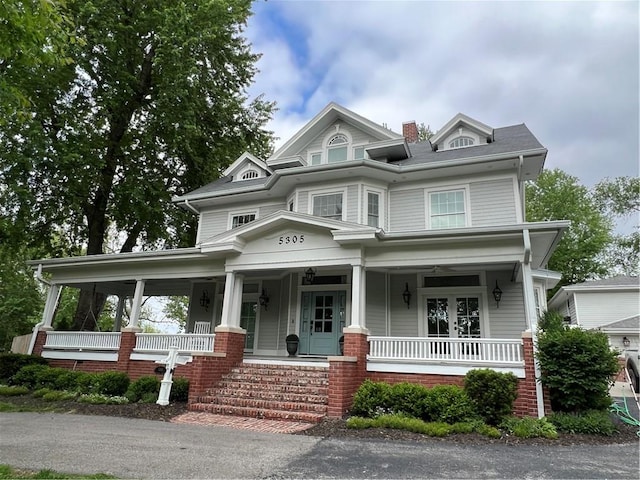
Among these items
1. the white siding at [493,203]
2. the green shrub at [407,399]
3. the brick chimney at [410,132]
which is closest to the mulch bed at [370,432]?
the green shrub at [407,399]

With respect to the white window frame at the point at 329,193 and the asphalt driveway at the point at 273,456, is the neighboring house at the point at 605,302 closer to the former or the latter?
the white window frame at the point at 329,193

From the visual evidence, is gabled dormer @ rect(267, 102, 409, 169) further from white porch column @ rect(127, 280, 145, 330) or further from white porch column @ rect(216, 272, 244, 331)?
white porch column @ rect(127, 280, 145, 330)

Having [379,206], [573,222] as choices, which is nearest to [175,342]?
[379,206]

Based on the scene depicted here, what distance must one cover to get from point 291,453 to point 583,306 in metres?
22.5

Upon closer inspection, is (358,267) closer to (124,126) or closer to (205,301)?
(205,301)

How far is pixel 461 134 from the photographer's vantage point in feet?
42.7

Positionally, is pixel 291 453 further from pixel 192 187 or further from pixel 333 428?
pixel 192 187

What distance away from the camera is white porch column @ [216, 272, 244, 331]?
10.4 metres

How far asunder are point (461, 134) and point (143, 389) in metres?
11.5

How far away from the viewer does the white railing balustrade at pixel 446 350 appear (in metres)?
8.42

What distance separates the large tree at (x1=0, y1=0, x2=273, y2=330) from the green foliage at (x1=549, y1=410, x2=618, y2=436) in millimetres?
14362

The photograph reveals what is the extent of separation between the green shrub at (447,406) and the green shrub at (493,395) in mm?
173

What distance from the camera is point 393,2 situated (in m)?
8.79

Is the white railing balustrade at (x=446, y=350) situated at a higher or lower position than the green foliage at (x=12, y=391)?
higher
